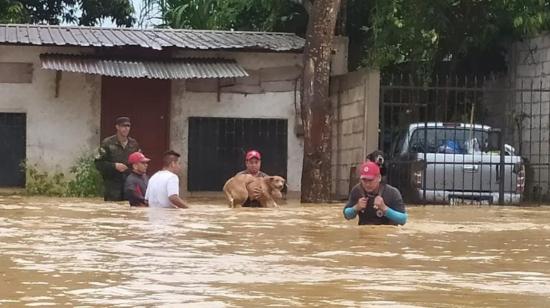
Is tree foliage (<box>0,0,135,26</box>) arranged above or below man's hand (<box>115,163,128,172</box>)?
above

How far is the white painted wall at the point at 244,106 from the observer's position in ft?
67.4

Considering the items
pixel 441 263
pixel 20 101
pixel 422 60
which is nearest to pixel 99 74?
pixel 20 101

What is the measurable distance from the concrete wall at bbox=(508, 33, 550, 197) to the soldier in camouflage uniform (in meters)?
8.10

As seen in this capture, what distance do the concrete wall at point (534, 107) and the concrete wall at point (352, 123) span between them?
339cm

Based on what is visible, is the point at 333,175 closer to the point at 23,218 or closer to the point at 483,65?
the point at 483,65

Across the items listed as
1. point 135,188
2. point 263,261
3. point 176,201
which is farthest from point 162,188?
point 263,261

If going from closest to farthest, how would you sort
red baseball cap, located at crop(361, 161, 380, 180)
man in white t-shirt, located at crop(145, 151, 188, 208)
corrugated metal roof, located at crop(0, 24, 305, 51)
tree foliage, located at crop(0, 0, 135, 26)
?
red baseball cap, located at crop(361, 161, 380, 180), man in white t-shirt, located at crop(145, 151, 188, 208), corrugated metal roof, located at crop(0, 24, 305, 51), tree foliage, located at crop(0, 0, 135, 26)

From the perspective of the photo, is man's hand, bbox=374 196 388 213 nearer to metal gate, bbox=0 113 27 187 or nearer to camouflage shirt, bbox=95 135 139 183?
camouflage shirt, bbox=95 135 139 183

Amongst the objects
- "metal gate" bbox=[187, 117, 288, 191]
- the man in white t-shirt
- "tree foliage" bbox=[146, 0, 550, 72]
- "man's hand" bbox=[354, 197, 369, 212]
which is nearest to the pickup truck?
"tree foliage" bbox=[146, 0, 550, 72]

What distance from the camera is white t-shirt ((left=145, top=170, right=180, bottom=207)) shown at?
13.7m

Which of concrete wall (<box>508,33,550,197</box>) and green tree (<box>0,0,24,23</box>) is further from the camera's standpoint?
green tree (<box>0,0,24,23</box>)

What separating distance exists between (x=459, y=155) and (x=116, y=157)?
5.82 meters

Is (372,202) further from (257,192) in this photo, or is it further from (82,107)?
(82,107)

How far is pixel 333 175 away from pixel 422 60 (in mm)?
3263
